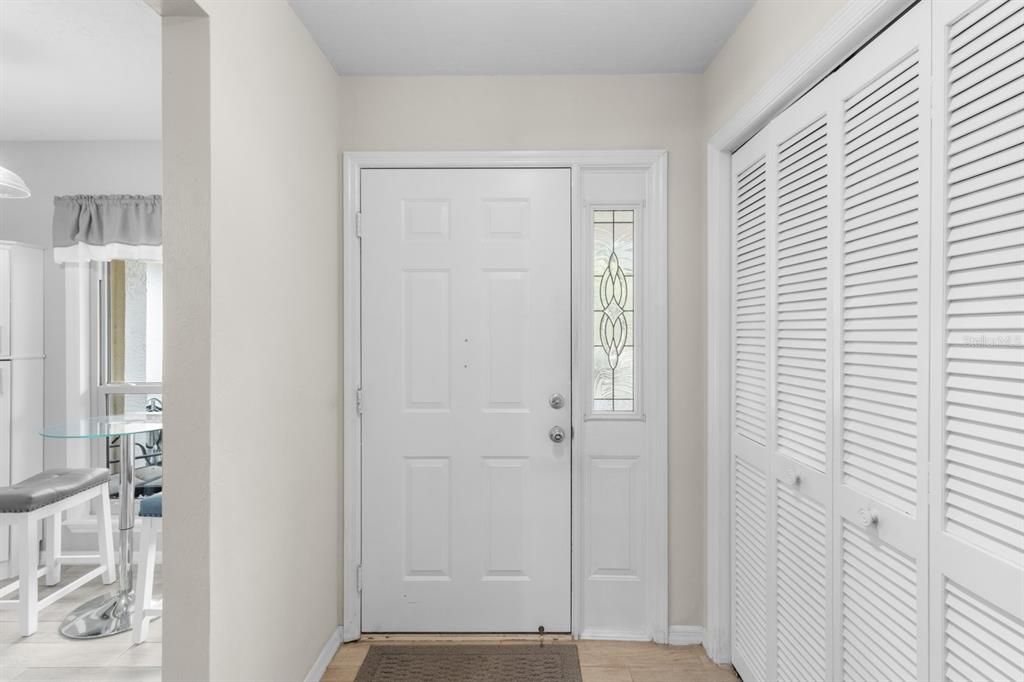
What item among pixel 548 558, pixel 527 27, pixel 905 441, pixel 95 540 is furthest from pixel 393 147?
pixel 95 540

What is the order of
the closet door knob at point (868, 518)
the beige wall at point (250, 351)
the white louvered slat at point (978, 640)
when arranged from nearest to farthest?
the white louvered slat at point (978, 640)
the closet door knob at point (868, 518)
the beige wall at point (250, 351)

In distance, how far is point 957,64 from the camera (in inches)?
46.9

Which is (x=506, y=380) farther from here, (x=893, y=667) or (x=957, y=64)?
(x=957, y=64)

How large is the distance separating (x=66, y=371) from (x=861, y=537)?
401cm

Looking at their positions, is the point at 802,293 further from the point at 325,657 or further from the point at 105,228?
the point at 105,228

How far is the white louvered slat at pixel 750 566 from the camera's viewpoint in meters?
2.16

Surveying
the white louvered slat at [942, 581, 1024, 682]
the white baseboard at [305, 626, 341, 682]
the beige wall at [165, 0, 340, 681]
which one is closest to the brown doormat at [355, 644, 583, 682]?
the white baseboard at [305, 626, 341, 682]

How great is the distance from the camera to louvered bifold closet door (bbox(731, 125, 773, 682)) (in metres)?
2.14

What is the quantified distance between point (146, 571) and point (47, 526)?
3.53 feet

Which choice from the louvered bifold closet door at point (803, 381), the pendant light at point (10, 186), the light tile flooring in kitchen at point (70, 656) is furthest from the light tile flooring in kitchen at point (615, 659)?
the pendant light at point (10, 186)

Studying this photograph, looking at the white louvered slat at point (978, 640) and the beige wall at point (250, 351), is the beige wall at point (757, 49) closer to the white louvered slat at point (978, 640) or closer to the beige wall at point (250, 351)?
the white louvered slat at point (978, 640)

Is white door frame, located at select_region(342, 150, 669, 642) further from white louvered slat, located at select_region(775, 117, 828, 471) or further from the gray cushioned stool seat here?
the gray cushioned stool seat

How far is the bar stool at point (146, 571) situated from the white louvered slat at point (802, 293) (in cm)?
254

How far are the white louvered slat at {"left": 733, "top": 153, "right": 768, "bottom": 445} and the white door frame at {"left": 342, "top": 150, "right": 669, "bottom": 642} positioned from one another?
330mm
